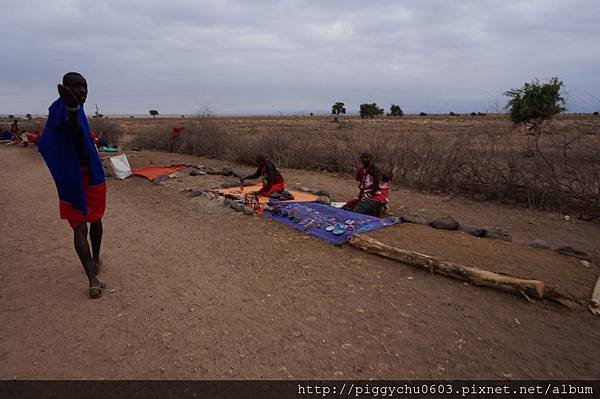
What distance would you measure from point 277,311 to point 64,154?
200 cm

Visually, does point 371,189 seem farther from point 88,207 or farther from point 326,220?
point 88,207

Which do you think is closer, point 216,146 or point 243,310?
point 243,310

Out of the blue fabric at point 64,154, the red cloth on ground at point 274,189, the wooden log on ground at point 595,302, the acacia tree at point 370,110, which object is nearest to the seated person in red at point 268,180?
the red cloth on ground at point 274,189

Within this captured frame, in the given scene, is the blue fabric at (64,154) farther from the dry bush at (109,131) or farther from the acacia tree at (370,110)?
the acacia tree at (370,110)

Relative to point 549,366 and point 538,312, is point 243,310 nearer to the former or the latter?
point 549,366

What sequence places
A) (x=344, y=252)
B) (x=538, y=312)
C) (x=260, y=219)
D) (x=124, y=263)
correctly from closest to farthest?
(x=538, y=312)
(x=124, y=263)
(x=344, y=252)
(x=260, y=219)

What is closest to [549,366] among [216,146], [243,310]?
[243,310]

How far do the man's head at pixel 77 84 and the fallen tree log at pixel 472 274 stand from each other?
3.02m

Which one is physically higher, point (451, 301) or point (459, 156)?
point (459, 156)

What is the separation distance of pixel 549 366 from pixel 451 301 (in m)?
0.84

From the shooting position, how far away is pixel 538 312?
9.45ft

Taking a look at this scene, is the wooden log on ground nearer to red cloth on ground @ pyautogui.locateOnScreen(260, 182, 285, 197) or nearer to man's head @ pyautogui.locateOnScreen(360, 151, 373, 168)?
man's head @ pyautogui.locateOnScreen(360, 151, 373, 168)

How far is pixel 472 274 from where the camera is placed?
10.8 feet

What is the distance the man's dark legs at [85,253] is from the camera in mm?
2887
